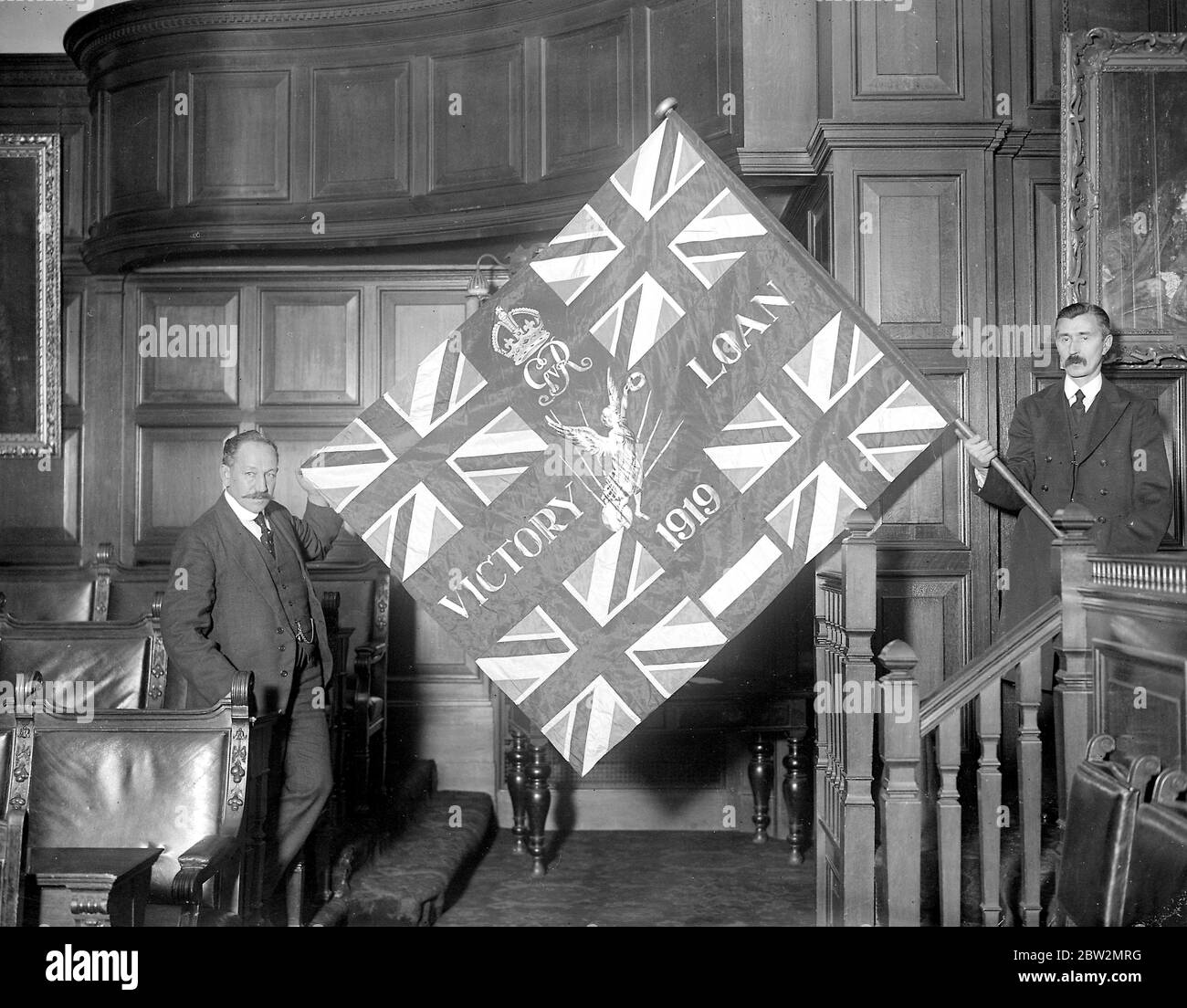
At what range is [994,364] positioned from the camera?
4.77 metres

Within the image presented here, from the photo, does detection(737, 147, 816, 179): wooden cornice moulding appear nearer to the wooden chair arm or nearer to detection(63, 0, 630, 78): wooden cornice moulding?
detection(63, 0, 630, 78): wooden cornice moulding

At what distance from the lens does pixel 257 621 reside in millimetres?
4133

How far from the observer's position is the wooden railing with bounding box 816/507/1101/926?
3111 mm

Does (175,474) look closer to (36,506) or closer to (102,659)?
(36,506)

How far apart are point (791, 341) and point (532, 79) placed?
10.6 ft

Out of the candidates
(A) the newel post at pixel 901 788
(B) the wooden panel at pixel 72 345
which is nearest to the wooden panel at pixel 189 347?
(B) the wooden panel at pixel 72 345

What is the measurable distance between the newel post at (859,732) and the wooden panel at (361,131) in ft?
13.1

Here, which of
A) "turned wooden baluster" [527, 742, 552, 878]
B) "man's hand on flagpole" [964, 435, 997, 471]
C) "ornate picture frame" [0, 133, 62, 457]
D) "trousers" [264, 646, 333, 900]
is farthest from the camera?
"ornate picture frame" [0, 133, 62, 457]

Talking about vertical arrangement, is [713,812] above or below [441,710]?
below

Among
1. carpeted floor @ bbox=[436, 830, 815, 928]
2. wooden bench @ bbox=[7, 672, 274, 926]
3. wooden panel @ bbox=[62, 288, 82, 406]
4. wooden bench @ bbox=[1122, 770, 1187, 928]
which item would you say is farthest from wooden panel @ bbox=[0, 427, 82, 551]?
wooden bench @ bbox=[1122, 770, 1187, 928]

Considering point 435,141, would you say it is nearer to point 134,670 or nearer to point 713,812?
point 134,670

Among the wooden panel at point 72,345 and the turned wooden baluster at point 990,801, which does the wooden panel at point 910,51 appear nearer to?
the turned wooden baluster at point 990,801

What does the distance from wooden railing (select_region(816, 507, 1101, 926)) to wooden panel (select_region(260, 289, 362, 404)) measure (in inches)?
166
